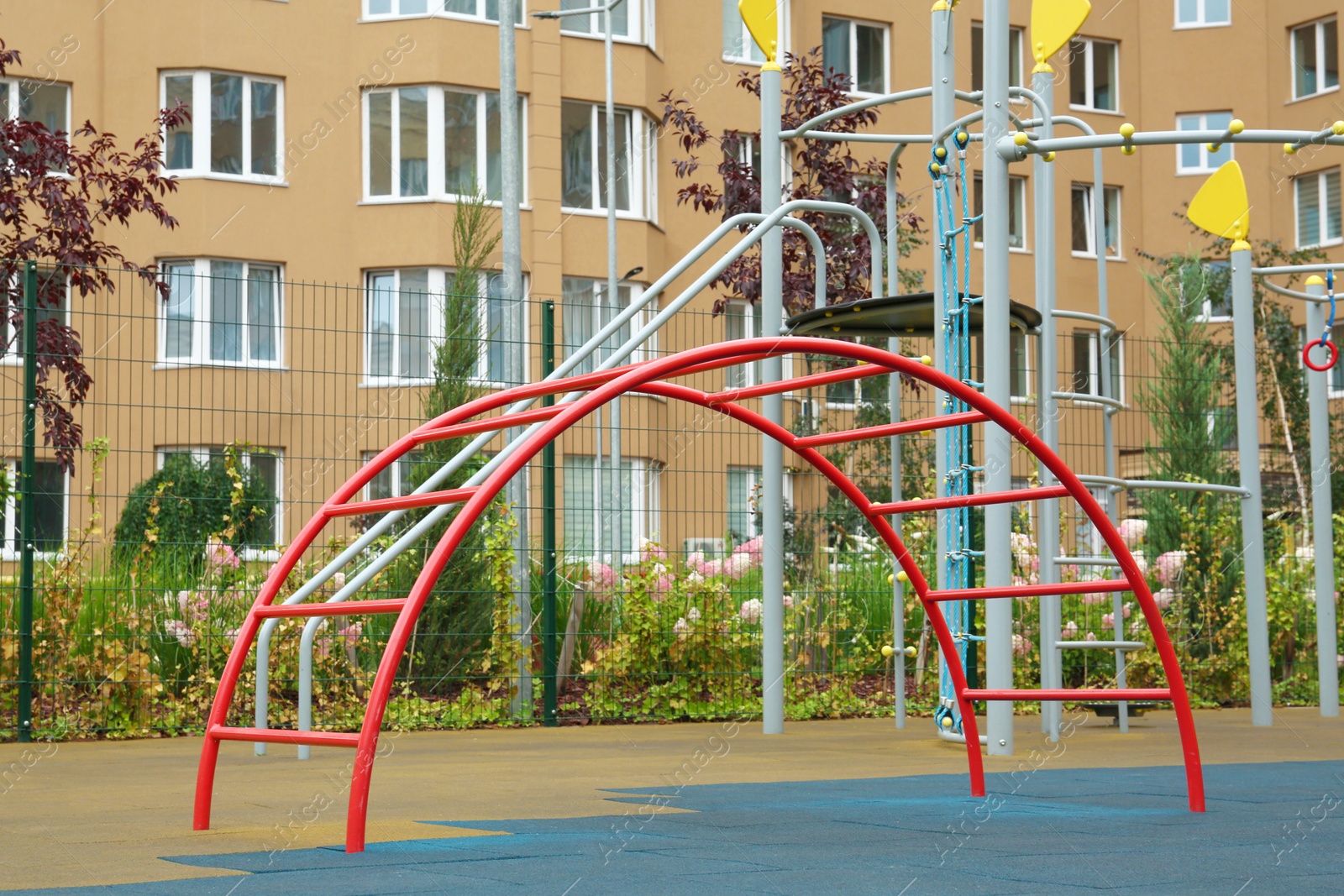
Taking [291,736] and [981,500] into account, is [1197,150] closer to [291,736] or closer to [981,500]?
[981,500]

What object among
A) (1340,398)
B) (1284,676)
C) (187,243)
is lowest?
(1284,676)

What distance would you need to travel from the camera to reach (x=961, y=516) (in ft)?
24.2

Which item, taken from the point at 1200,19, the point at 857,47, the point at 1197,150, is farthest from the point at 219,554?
the point at 1200,19

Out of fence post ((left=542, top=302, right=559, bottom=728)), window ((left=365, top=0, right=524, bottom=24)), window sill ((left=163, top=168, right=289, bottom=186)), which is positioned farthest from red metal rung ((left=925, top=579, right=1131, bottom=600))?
window ((left=365, top=0, right=524, bottom=24))

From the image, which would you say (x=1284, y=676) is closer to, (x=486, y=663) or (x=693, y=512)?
(x=693, y=512)

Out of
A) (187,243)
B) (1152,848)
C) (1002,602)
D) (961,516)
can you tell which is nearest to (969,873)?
(1152,848)

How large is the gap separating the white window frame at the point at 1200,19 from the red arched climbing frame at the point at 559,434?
25721mm

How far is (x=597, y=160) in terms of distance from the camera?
23.1 m

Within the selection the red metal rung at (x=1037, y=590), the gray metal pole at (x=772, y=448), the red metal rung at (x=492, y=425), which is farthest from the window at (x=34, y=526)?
the red metal rung at (x=1037, y=590)

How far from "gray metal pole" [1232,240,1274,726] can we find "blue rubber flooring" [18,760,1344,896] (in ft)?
10.5

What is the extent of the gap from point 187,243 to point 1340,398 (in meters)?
16.9

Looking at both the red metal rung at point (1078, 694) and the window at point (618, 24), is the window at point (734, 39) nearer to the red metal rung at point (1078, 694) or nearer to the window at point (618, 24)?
the window at point (618, 24)

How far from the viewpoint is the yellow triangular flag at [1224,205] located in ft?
29.0

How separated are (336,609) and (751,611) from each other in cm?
579
